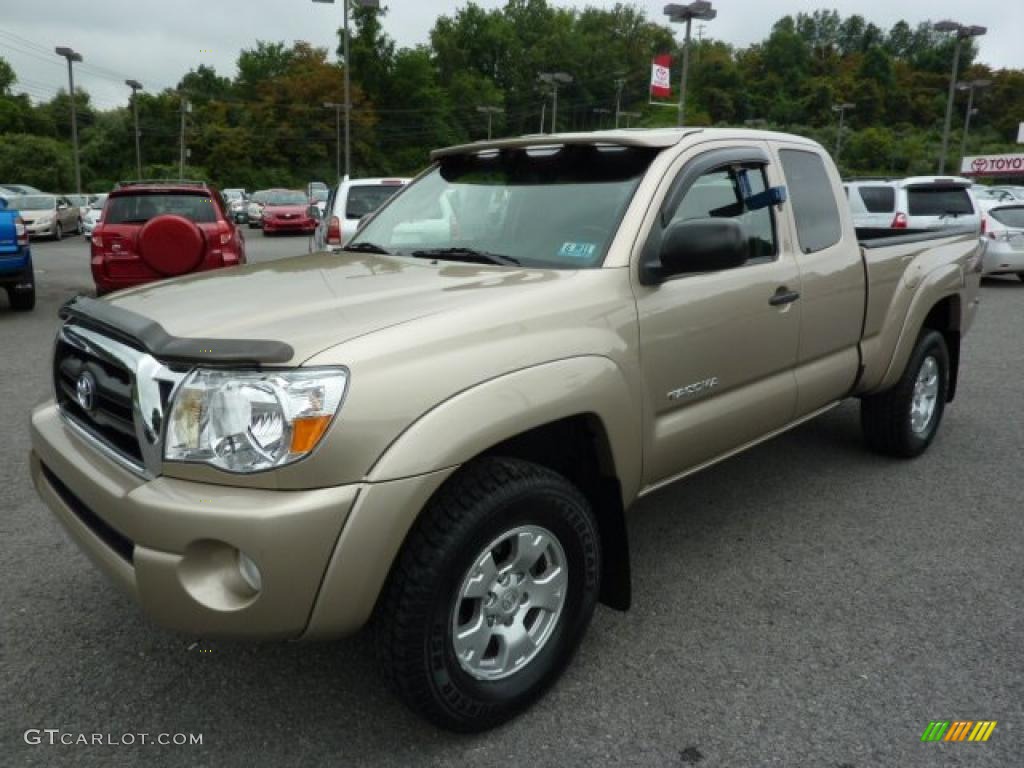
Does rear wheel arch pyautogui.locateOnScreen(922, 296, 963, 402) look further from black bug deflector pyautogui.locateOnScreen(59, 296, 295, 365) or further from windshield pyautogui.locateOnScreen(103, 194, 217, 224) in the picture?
windshield pyautogui.locateOnScreen(103, 194, 217, 224)

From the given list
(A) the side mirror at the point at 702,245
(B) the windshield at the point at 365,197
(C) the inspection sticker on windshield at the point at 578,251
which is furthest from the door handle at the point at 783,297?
(B) the windshield at the point at 365,197

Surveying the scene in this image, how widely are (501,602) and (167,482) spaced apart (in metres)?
0.99

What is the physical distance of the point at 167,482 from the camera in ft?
6.85

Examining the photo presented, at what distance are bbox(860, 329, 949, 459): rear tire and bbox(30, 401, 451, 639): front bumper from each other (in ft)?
11.3

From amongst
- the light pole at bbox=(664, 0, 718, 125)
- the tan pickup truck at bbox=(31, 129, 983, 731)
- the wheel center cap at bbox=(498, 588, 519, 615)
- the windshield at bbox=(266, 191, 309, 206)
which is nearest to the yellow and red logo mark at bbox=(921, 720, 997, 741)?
the tan pickup truck at bbox=(31, 129, 983, 731)

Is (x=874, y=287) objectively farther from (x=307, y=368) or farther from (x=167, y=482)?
(x=167, y=482)

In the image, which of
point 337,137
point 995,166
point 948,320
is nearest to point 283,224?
point 948,320

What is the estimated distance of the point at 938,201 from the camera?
14.1 meters

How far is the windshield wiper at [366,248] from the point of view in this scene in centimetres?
345

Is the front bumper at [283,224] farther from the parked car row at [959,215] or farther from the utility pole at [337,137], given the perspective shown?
the utility pole at [337,137]

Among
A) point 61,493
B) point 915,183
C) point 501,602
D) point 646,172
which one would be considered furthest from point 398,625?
point 915,183

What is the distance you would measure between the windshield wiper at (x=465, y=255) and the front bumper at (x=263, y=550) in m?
1.12

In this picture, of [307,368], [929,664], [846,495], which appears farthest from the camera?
[846,495]

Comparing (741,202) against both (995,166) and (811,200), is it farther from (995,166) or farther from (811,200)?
(995,166)
